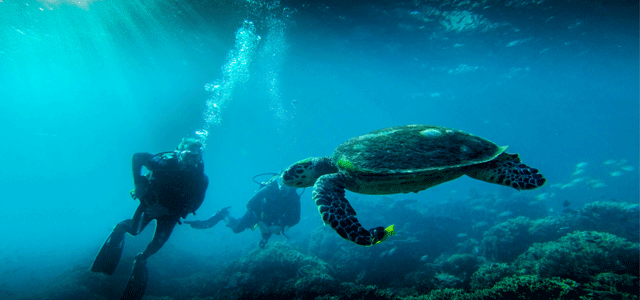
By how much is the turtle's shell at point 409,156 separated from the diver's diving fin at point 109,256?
6290 mm

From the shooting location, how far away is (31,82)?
32250 mm

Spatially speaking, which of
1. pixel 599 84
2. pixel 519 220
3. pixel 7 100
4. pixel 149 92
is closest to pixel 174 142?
pixel 149 92

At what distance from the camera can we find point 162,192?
5477 mm

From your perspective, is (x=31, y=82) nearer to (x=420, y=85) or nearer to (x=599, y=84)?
(x=420, y=85)

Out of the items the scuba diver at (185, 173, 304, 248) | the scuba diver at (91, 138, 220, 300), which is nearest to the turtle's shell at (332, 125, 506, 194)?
the scuba diver at (91, 138, 220, 300)

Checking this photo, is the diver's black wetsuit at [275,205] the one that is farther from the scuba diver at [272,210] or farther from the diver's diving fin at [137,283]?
the diver's diving fin at [137,283]

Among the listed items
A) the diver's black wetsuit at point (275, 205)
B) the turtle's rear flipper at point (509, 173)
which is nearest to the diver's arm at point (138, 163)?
the diver's black wetsuit at point (275, 205)

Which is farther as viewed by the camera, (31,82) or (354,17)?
(31,82)

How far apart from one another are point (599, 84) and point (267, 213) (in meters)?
47.7

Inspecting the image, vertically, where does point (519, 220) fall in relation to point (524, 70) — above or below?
below

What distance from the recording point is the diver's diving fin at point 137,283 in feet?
16.8

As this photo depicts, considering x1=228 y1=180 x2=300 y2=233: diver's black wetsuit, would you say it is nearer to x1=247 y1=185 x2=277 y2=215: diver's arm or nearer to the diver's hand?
x1=247 y1=185 x2=277 y2=215: diver's arm

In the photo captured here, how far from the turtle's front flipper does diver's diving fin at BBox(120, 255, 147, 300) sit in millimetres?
5744

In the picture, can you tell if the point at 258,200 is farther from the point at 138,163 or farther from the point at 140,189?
the point at 138,163
